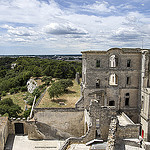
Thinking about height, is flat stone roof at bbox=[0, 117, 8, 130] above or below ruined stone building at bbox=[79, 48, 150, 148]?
below

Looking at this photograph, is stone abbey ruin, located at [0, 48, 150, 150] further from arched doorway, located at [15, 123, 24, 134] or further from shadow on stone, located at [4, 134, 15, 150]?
shadow on stone, located at [4, 134, 15, 150]

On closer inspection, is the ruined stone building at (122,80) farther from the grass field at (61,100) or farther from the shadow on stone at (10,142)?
the shadow on stone at (10,142)

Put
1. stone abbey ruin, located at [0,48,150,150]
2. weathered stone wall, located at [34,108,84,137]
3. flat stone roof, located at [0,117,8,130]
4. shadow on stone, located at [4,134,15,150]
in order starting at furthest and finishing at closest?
weathered stone wall, located at [34,108,84,137], stone abbey ruin, located at [0,48,150,150], shadow on stone, located at [4,134,15,150], flat stone roof, located at [0,117,8,130]

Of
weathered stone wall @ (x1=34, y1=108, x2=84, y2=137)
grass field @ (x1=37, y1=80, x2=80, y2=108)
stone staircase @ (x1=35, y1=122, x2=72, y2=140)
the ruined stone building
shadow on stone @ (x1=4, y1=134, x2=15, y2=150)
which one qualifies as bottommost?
shadow on stone @ (x1=4, y1=134, x2=15, y2=150)

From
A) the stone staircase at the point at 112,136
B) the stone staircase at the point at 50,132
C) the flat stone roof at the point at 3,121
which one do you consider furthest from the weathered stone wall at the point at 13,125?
the stone staircase at the point at 112,136

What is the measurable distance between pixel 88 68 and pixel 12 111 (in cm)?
1602

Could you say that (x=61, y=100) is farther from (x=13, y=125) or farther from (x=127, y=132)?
(x=127, y=132)

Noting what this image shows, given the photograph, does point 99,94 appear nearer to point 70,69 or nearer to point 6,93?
point 70,69

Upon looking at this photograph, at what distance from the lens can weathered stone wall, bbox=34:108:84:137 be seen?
22.8 meters

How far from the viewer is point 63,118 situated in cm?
2309

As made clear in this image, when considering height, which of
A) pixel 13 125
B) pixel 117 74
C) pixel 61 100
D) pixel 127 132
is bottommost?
pixel 13 125

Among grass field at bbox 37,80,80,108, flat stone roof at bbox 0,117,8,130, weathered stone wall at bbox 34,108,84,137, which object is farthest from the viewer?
grass field at bbox 37,80,80,108

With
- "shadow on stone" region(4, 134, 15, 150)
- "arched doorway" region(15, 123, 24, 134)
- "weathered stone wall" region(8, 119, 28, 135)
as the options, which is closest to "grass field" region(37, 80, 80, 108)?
"weathered stone wall" region(8, 119, 28, 135)

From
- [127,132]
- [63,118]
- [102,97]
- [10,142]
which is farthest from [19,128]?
[127,132]
